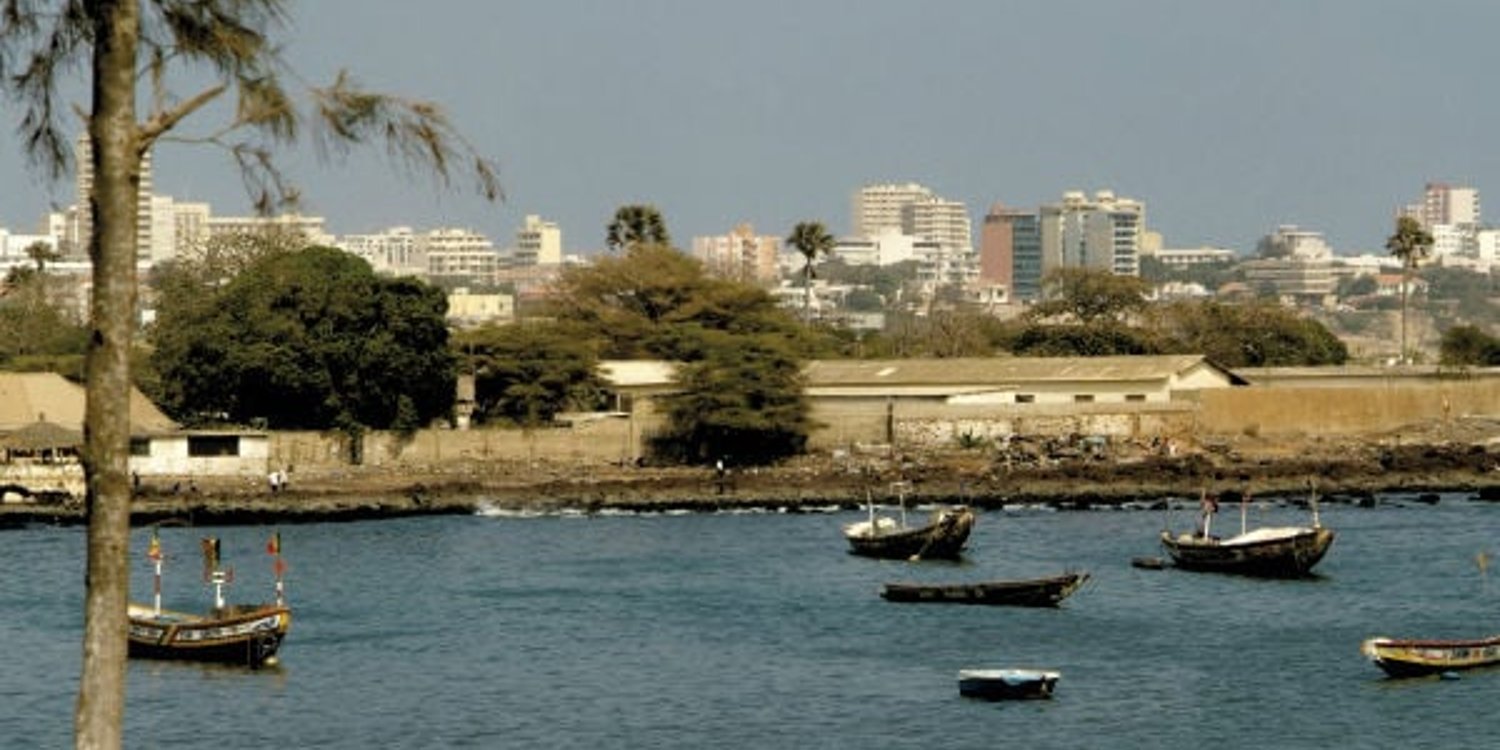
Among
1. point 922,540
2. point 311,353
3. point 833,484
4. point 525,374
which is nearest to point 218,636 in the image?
point 922,540

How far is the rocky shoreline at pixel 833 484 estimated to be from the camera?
76.4 metres

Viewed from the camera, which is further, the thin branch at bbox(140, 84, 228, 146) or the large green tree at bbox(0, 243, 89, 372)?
the large green tree at bbox(0, 243, 89, 372)

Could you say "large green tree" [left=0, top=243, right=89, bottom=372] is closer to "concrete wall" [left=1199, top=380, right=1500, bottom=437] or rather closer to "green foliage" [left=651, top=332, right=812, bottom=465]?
"green foliage" [left=651, top=332, right=812, bottom=465]

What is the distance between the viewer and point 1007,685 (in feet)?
128

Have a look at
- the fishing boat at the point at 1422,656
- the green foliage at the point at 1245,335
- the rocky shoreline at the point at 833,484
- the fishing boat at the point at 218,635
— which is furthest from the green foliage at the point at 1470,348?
the fishing boat at the point at 218,635

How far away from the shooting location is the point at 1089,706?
38.7 meters

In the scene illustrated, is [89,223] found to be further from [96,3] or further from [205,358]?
[205,358]

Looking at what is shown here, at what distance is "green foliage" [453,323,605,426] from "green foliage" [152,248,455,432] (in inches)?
83.6

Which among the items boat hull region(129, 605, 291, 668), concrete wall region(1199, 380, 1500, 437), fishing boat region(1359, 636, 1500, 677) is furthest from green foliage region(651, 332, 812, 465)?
fishing boat region(1359, 636, 1500, 677)

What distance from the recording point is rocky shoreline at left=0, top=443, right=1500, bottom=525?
251 feet

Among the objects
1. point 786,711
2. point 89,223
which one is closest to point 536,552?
point 786,711

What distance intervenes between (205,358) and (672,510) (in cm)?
1548

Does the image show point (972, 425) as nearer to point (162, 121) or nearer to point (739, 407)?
point (739, 407)

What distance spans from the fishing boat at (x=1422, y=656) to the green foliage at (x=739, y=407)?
42.8 meters
